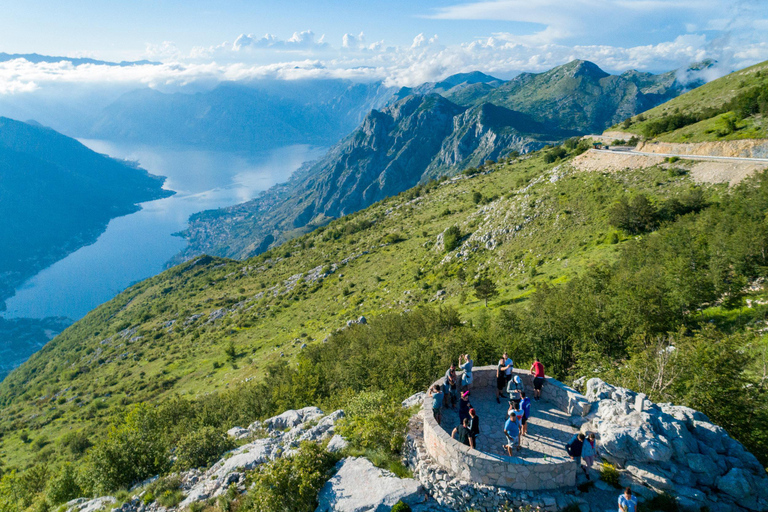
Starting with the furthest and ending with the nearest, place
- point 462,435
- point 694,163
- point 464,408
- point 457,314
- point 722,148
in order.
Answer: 1. point 694,163
2. point 722,148
3. point 457,314
4. point 464,408
5. point 462,435

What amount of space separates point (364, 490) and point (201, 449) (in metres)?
16.5

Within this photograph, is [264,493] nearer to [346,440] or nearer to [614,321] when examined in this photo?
[346,440]

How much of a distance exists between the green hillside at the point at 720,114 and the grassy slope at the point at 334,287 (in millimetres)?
12558

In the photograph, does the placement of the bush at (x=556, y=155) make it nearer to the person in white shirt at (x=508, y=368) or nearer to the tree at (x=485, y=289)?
the tree at (x=485, y=289)

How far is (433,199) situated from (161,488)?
10021 cm

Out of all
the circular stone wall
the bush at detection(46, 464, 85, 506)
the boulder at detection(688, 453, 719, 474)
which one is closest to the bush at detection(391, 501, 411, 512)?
the circular stone wall

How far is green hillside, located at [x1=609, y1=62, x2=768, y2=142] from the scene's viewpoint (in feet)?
170

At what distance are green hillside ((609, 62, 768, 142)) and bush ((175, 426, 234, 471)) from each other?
70981 mm

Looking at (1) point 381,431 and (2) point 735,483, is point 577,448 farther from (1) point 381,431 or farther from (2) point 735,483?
(1) point 381,431

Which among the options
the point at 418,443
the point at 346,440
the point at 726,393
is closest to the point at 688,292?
the point at 726,393

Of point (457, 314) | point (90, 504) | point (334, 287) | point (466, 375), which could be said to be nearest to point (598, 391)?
point (466, 375)

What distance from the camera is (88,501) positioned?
23578 mm

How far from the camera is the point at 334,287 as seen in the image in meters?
86.8

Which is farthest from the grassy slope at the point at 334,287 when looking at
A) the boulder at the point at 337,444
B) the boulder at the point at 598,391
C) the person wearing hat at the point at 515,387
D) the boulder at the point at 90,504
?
the boulder at the point at 90,504
